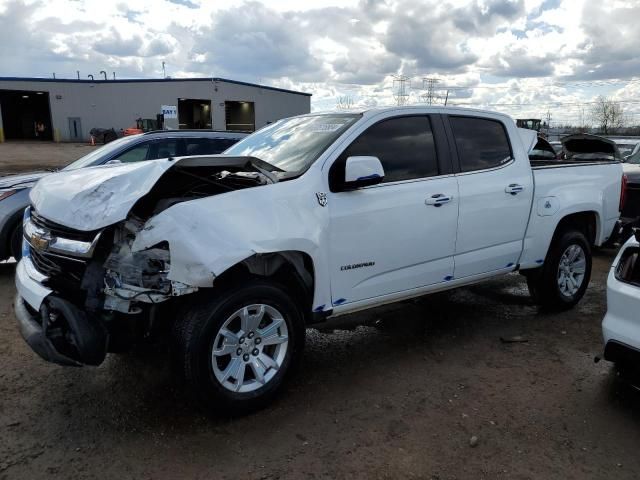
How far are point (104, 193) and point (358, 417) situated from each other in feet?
6.99

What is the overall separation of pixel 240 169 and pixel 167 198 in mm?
584

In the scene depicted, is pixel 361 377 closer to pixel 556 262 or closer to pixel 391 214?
pixel 391 214

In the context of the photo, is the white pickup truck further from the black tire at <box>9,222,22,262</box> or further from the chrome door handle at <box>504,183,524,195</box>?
the black tire at <box>9,222,22,262</box>

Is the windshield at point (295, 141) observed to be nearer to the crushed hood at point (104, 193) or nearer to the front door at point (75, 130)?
the crushed hood at point (104, 193)

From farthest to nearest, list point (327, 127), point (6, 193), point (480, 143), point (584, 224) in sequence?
point (6, 193) < point (584, 224) < point (480, 143) < point (327, 127)

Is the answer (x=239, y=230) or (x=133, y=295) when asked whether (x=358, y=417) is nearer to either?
(x=239, y=230)

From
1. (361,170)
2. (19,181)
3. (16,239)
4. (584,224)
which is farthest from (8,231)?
(584,224)

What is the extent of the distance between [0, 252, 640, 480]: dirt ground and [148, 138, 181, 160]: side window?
284 cm

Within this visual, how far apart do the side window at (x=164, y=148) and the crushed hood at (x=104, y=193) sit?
3.25 meters

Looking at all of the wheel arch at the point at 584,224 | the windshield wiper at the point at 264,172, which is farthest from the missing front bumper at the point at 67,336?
the wheel arch at the point at 584,224

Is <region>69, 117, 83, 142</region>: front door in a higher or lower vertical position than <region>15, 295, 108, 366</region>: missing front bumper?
higher

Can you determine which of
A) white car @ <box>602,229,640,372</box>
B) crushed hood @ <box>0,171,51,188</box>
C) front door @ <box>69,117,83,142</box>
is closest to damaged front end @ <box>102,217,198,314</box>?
white car @ <box>602,229,640,372</box>

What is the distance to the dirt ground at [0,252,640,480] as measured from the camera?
2.86 m

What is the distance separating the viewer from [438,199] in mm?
4148
